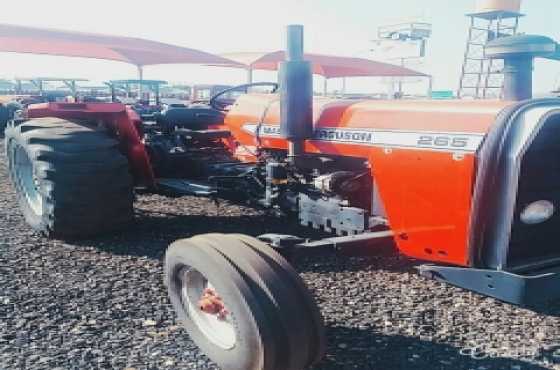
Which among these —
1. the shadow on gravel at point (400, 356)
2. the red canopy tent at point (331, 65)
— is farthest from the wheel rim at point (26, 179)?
the red canopy tent at point (331, 65)

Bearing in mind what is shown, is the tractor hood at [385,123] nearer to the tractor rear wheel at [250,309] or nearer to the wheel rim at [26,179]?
the tractor rear wheel at [250,309]

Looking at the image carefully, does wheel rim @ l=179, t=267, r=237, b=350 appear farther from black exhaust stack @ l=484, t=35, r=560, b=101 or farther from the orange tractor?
black exhaust stack @ l=484, t=35, r=560, b=101

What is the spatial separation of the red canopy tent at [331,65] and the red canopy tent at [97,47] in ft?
2.57

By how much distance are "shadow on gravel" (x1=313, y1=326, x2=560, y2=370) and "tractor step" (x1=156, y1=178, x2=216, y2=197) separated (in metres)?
1.79

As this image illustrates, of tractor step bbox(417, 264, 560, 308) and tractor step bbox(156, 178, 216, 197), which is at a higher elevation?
tractor step bbox(156, 178, 216, 197)

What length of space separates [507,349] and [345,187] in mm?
1243

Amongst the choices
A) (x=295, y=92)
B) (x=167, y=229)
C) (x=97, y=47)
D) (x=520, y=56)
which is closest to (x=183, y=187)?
(x=167, y=229)

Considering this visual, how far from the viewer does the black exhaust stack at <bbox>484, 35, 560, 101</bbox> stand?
9.44 ft

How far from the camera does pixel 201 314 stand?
2.86 metres

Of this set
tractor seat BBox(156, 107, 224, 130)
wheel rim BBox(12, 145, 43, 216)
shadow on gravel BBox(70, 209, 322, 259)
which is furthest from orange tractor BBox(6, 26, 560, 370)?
tractor seat BBox(156, 107, 224, 130)

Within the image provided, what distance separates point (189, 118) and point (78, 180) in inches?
67.4

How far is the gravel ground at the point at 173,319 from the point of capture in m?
2.70

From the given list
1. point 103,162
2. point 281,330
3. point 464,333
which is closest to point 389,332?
point 464,333

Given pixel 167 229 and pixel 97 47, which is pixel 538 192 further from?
pixel 97 47
